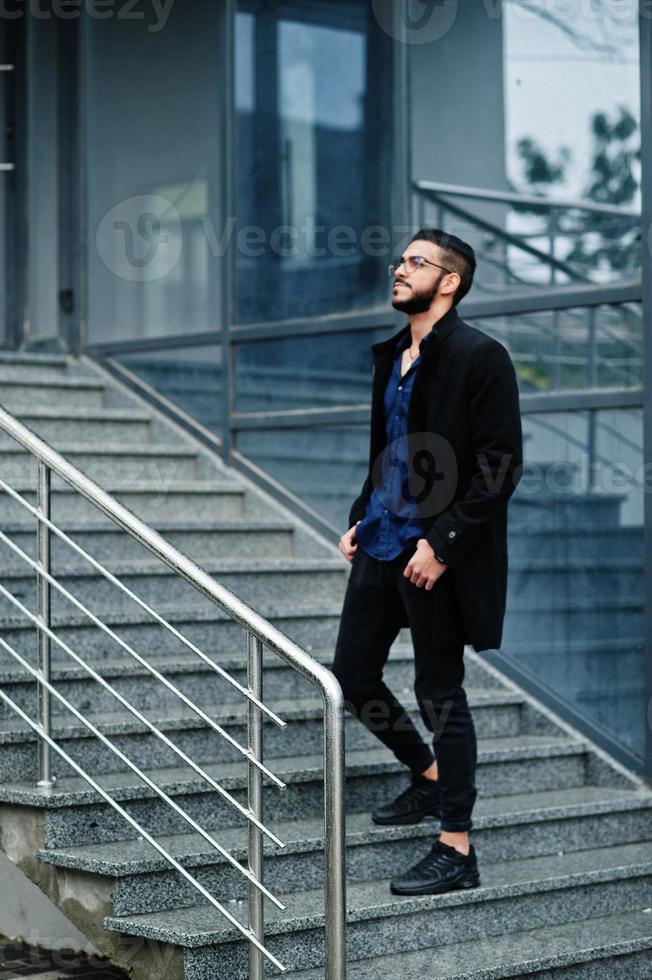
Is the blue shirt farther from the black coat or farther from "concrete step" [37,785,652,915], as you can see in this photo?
"concrete step" [37,785,652,915]

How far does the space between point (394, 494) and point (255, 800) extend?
1007 mm

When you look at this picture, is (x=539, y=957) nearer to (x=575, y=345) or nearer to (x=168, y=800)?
(x=168, y=800)

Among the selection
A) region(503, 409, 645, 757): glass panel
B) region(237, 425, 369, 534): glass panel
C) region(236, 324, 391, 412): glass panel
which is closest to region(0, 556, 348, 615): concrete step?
region(237, 425, 369, 534): glass panel

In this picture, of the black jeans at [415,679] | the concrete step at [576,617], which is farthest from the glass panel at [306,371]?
the black jeans at [415,679]

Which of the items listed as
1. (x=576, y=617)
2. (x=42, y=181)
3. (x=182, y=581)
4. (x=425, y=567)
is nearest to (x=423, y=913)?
(x=425, y=567)

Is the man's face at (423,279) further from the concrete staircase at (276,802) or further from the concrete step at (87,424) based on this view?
the concrete step at (87,424)

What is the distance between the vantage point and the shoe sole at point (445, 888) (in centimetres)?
394

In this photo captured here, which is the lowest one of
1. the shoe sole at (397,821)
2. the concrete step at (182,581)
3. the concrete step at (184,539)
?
the shoe sole at (397,821)

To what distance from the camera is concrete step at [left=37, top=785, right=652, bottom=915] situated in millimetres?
3758

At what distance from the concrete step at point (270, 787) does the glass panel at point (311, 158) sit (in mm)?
1861

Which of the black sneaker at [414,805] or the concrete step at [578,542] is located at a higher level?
the concrete step at [578,542]

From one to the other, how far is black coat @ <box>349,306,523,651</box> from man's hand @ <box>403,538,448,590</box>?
2 cm

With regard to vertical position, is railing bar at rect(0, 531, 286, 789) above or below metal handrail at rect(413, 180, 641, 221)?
below

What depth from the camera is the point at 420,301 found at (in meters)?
4.04
